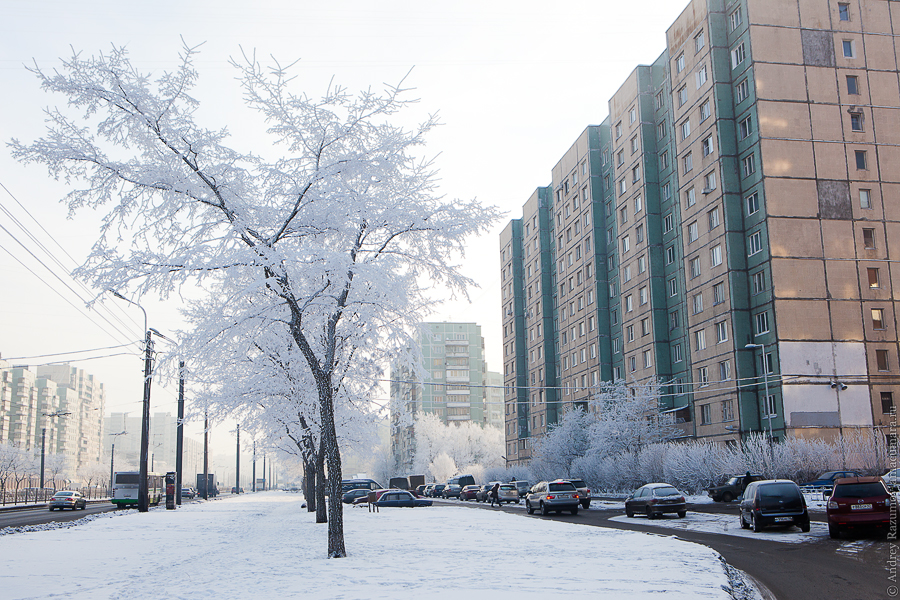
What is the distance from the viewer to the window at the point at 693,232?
5499 cm

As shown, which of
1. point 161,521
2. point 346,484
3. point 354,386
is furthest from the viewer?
point 346,484

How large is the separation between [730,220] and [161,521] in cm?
4056

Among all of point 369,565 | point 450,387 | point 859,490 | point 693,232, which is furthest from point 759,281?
point 450,387

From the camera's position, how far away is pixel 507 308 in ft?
337

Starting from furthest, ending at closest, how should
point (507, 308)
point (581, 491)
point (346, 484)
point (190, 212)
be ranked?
1. point (507, 308)
2. point (346, 484)
3. point (581, 491)
4. point (190, 212)

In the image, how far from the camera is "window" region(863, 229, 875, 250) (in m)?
48.4

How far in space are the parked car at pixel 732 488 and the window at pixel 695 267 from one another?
20263 mm


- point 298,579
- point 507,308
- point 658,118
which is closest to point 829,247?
point 658,118

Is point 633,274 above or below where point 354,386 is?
above

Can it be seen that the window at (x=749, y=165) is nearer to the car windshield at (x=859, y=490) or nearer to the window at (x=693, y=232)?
the window at (x=693, y=232)

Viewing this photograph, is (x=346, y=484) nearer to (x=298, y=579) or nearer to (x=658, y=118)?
(x=658, y=118)

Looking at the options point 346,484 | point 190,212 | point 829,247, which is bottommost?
point 346,484

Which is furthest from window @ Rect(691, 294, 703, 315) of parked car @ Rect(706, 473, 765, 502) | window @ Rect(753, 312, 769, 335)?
parked car @ Rect(706, 473, 765, 502)

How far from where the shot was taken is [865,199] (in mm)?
49031
